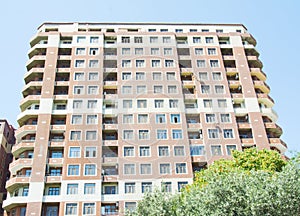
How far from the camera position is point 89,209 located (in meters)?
36.2

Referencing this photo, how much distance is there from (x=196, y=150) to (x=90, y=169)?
12.2m

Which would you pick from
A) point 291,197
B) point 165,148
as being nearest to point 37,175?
point 165,148

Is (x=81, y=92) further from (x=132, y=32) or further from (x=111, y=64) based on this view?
(x=132, y=32)

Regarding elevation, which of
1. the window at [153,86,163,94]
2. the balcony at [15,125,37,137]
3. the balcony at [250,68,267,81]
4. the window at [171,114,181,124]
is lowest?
the balcony at [15,125,37,137]

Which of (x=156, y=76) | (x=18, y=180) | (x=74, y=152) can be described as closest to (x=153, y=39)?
(x=156, y=76)

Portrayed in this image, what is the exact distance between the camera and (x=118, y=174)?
38.5 m

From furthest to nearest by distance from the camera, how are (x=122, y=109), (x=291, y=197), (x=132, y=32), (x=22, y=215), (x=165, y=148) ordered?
1. (x=132, y=32)
2. (x=122, y=109)
3. (x=165, y=148)
4. (x=22, y=215)
5. (x=291, y=197)

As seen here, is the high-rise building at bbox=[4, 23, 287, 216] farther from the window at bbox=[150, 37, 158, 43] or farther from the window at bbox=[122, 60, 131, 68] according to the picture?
the window at bbox=[150, 37, 158, 43]

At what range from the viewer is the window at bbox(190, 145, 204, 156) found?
40.2 m

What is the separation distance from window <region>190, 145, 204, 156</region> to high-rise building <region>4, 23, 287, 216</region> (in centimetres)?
12

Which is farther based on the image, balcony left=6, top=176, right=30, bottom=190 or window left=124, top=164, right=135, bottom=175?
window left=124, top=164, right=135, bottom=175

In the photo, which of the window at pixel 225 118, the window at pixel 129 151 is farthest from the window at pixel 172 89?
the window at pixel 129 151

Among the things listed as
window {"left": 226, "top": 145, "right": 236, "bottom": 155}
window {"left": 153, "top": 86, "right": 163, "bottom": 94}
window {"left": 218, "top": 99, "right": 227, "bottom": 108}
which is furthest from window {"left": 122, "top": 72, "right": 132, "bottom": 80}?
window {"left": 226, "top": 145, "right": 236, "bottom": 155}

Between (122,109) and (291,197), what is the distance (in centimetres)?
2612
